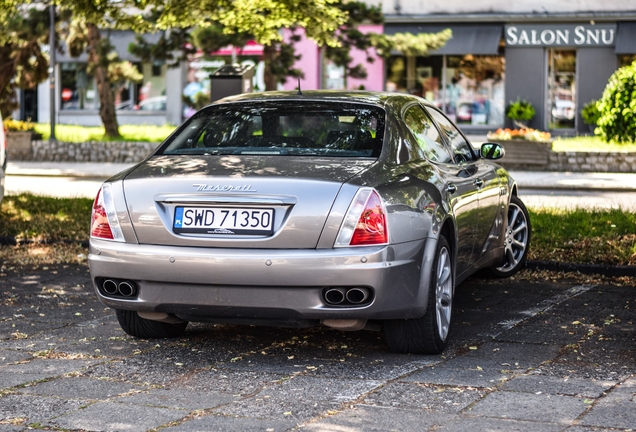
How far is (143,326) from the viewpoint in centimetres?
627

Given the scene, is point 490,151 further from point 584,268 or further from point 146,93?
point 146,93

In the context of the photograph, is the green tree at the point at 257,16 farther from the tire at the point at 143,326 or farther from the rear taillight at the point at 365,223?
the rear taillight at the point at 365,223

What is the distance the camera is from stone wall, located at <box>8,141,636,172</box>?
20938mm

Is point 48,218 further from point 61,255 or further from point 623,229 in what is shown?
point 623,229

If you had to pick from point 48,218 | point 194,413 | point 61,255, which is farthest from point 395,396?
point 48,218

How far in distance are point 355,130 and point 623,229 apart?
483 centimetres

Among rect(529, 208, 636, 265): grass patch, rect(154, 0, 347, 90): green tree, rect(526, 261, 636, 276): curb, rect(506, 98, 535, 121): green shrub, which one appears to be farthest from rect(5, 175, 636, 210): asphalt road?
rect(506, 98, 535, 121): green shrub

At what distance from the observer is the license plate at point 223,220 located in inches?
214

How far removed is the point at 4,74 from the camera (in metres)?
29.6

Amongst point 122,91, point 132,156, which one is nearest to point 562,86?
point 132,156

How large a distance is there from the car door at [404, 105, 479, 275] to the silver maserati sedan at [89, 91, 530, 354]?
0.07 m

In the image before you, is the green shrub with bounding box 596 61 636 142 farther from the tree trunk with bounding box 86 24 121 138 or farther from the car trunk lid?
the car trunk lid

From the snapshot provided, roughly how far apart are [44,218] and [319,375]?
7.05 m

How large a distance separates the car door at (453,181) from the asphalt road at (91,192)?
7836 mm
